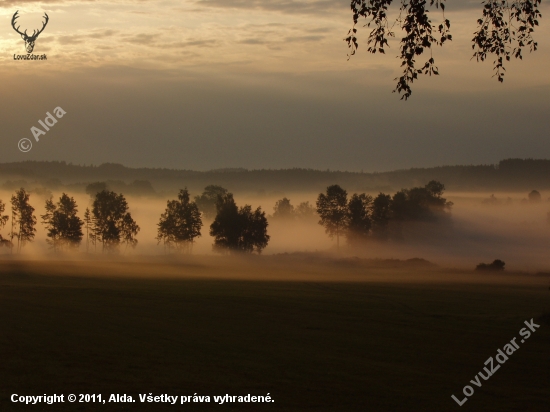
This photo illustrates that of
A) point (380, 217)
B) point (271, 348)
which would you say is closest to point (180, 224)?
point (380, 217)

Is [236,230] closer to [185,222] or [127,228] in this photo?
[185,222]

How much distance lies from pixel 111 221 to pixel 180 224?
14.2 m

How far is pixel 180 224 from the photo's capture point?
145m

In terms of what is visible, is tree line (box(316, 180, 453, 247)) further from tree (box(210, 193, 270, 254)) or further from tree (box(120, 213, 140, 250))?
tree (box(120, 213, 140, 250))

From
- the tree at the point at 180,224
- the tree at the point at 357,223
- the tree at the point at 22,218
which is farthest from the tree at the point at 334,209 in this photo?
the tree at the point at 22,218

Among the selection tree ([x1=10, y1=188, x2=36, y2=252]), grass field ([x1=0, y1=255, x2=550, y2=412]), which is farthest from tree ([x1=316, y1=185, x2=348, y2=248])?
grass field ([x1=0, y1=255, x2=550, y2=412])

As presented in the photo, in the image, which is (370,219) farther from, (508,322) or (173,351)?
(173,351)

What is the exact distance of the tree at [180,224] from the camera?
5655 inches

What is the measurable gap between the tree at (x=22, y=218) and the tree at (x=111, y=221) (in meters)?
16.2

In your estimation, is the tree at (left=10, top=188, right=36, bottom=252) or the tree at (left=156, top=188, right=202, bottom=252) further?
the tree at (left=10, top=188, right=36, bottom=252)

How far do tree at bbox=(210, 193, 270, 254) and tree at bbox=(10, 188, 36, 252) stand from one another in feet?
151

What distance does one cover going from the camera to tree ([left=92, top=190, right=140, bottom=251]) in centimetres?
14259

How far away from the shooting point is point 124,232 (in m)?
Result: 146

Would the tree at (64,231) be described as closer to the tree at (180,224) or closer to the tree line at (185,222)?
the tree line at (185,222)
